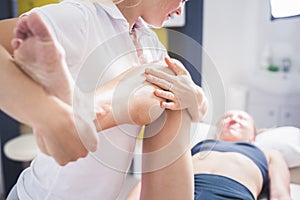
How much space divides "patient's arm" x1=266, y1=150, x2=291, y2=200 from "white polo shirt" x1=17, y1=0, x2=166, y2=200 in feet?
2.07

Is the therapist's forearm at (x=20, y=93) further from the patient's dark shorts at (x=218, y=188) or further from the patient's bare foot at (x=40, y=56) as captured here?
the patient's dark shorts at (x=218, y=188)

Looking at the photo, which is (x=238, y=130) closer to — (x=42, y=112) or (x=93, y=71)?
(x=93, y=71)

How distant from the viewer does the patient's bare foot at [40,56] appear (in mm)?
251

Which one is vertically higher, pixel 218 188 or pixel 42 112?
pixel 42 112

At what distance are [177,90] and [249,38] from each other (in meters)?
1.77

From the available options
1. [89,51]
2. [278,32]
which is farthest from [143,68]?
[278,32]

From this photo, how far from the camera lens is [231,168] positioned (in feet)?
3.73

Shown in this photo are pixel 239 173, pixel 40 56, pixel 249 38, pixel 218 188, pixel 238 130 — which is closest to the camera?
pixel 40 56

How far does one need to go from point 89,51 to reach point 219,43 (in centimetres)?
131

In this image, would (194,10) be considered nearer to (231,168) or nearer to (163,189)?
(231,168)

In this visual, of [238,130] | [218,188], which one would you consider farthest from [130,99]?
[238,130]

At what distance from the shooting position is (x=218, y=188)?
102 centimetres

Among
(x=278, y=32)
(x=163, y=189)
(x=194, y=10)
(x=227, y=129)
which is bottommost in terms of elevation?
(x=227, y=129)

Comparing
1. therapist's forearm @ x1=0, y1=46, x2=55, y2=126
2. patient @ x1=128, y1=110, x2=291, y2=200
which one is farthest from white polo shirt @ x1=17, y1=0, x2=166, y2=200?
patient @ x1=128, y1=110, x2=291, y2=200
